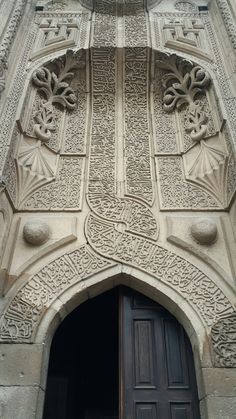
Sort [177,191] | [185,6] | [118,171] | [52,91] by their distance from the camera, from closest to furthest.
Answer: [177,191] → [118,171] → [52,91] → [185,6]

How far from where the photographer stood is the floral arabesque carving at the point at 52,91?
465 cm

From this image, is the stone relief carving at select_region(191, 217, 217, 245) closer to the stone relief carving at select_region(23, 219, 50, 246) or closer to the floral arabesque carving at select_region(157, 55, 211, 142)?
the floral arabesque carving at select_region(157, 55, 211, 142)

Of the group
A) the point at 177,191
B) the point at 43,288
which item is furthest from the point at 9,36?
the point at 43,288

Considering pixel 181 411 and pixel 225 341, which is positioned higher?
pixel 225 341

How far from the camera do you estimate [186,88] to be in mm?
5031

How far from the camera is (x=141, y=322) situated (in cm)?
367

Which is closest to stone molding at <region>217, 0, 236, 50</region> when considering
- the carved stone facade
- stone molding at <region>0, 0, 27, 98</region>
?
the carved stone facade

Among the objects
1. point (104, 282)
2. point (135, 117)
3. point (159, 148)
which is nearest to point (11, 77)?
point (135, 117)

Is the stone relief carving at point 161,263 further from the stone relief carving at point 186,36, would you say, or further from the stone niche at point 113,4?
the stone niche at point 113,4

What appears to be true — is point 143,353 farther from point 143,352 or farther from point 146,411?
point 146,411

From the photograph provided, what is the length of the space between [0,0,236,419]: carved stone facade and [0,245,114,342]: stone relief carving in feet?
0.03

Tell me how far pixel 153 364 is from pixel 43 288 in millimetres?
1255

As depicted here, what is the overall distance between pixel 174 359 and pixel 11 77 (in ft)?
12.4

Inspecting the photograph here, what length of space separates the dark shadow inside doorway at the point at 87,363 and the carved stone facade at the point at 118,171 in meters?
1.94
